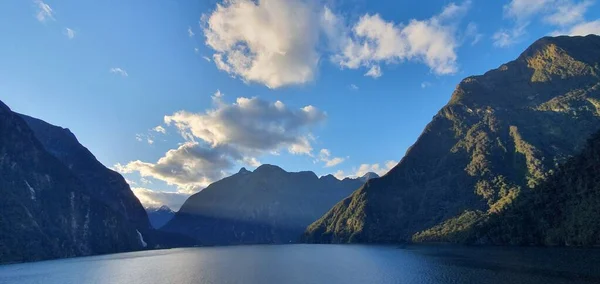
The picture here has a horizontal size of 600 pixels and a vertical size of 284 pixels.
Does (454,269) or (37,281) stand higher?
(37,281)

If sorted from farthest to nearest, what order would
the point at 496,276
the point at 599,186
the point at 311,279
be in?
the point at 599,186 < the point at 311,279 < the point at 496,276

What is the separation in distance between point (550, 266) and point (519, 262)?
15405 millimetres

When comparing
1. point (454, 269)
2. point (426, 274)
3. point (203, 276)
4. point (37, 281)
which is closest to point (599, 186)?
point (454, 269)

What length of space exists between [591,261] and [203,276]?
4849 inches

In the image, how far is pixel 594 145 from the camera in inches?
7643

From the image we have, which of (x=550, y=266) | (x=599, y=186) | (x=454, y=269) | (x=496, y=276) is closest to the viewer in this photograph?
(x=496, y=276)

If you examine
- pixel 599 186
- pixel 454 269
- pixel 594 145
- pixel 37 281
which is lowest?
pixel 454 269

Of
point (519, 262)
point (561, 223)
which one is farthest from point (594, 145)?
point (519, 262)

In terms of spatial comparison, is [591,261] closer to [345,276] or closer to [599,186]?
[345,276]

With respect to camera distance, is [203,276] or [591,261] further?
[203,276]

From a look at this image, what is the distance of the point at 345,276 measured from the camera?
119 meters

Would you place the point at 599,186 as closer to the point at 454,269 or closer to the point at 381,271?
the point at 454,269

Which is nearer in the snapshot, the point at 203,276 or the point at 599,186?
the point at 203,276

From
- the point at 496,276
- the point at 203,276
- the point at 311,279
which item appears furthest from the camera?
the point at 203,276
